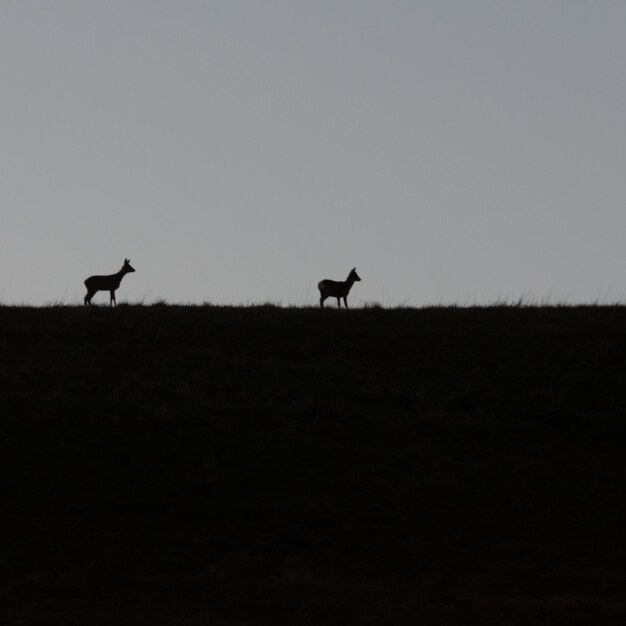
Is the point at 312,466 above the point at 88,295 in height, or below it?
below

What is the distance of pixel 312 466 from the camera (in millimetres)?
25844

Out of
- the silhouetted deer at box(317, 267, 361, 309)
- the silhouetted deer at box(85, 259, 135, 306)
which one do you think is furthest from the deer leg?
the silhouetted deer at box(317, 267, 361, 309)

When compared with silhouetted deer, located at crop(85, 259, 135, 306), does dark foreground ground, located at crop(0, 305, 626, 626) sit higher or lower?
lower

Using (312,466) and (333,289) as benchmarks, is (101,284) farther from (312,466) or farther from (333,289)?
(312,466)

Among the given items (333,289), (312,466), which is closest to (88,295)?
(333,289)

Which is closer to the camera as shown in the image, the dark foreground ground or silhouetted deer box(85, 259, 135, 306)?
the dark foreground ground

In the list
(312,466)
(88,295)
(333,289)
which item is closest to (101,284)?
(88,295)

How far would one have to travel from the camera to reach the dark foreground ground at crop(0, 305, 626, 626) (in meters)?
18.9

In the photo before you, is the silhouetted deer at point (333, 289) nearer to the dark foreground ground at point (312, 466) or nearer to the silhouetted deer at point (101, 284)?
the dark foreground ground at point (312, 466)

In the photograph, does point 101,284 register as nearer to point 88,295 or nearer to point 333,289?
point 88,295

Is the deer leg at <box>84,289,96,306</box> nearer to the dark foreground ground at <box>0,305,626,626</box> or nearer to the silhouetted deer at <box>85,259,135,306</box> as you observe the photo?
the silhouetted deer at <box>85,259,135,306</box>

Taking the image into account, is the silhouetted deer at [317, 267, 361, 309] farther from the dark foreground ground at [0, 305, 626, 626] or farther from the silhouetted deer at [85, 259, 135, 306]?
the silhouetted deer at [85, 259, 135, 306]

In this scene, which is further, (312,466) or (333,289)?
(333,289)

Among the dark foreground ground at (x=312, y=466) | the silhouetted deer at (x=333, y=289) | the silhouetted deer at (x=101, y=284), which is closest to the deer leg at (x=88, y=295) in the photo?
the silhouetted deer at (x=101, y=284)
